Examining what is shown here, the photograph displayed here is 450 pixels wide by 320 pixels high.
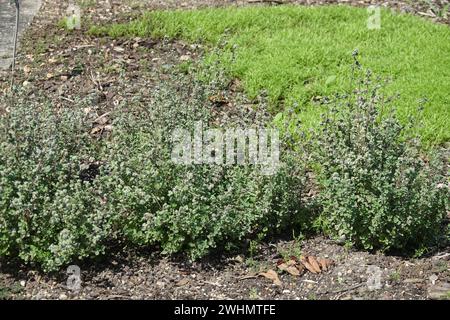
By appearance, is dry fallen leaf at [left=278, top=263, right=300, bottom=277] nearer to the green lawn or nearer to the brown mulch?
the brown mulch

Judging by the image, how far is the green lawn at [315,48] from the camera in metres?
7.11

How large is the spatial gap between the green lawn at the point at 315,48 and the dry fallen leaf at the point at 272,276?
1.93 metres

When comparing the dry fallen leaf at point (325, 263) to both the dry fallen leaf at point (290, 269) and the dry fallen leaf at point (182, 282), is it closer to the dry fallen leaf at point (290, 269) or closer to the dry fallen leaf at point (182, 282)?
the dry fallen leaf at point (290, 269)

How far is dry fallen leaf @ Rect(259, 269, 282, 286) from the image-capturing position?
16.5ft

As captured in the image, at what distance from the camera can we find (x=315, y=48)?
7.80 m

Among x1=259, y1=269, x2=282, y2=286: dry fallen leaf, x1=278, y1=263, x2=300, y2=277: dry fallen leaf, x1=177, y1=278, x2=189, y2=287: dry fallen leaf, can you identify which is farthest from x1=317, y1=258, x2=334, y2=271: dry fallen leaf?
x1=177, y1=278, x2=189, y2=287: dry fallen leaf

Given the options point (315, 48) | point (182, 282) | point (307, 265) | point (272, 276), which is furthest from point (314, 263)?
point (315, 48)

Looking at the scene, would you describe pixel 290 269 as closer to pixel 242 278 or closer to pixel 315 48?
pixel 242 278

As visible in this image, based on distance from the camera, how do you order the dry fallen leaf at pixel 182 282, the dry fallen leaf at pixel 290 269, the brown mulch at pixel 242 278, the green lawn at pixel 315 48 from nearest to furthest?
the brown mulch at pixel 242 278 < the dry fallen leaf at pixel 182 282 < the dry fallen leaf at pixel 290 269 < the green lawn at pixel 315 48

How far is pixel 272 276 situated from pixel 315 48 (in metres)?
3.38

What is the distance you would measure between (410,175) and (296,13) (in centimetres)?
389

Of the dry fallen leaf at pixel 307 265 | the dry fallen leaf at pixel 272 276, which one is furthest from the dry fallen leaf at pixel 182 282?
the dry fallen leaf at pixel 307 265

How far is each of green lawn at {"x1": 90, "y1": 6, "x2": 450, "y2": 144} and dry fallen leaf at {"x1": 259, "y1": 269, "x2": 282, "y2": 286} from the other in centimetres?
193

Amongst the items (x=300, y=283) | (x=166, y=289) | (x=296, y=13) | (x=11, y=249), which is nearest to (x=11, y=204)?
(x=11, y=249)
